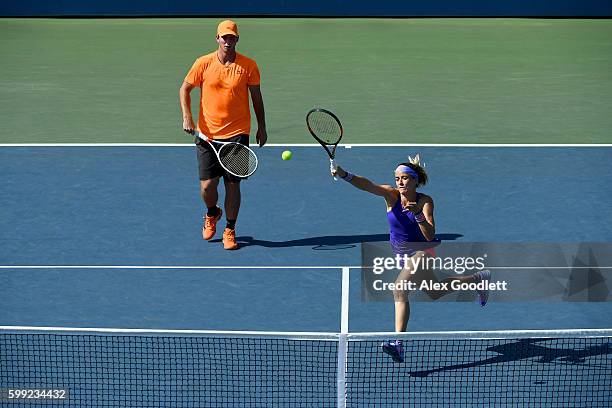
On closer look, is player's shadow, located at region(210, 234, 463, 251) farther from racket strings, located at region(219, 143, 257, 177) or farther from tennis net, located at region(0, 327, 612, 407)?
tennis net, located at region(0, 327, 612, 407)

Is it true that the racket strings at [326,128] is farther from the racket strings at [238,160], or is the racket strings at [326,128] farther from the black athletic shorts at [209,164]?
the black athletic shorts at [209,164]

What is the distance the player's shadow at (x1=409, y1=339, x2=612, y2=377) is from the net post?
1.28m

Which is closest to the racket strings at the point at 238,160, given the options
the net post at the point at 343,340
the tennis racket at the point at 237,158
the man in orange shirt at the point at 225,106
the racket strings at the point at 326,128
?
the tennis racket at the point at 237,158

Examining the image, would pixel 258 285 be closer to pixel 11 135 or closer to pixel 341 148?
pixel 341 148

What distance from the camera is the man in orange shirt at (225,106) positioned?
12578mm

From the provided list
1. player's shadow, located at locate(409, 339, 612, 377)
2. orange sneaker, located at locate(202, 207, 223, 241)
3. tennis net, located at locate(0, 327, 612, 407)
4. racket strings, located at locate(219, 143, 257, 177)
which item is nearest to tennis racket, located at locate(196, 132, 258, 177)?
racket strings, located at locate(219, 143, 257, 177)

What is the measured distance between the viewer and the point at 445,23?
2606 centimetres

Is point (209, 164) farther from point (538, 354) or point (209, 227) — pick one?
point (538, 354)

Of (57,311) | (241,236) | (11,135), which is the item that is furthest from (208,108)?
(11,135)

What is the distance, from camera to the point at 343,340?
A: 7.97 meters

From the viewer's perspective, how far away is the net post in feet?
26.2

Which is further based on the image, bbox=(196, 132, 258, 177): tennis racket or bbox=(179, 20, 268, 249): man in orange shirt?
bbox=(179, 20, 268, 249): man in orange shirt

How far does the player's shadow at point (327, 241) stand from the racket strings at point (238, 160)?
98 centimetres

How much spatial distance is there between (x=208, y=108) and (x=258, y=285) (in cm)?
217
